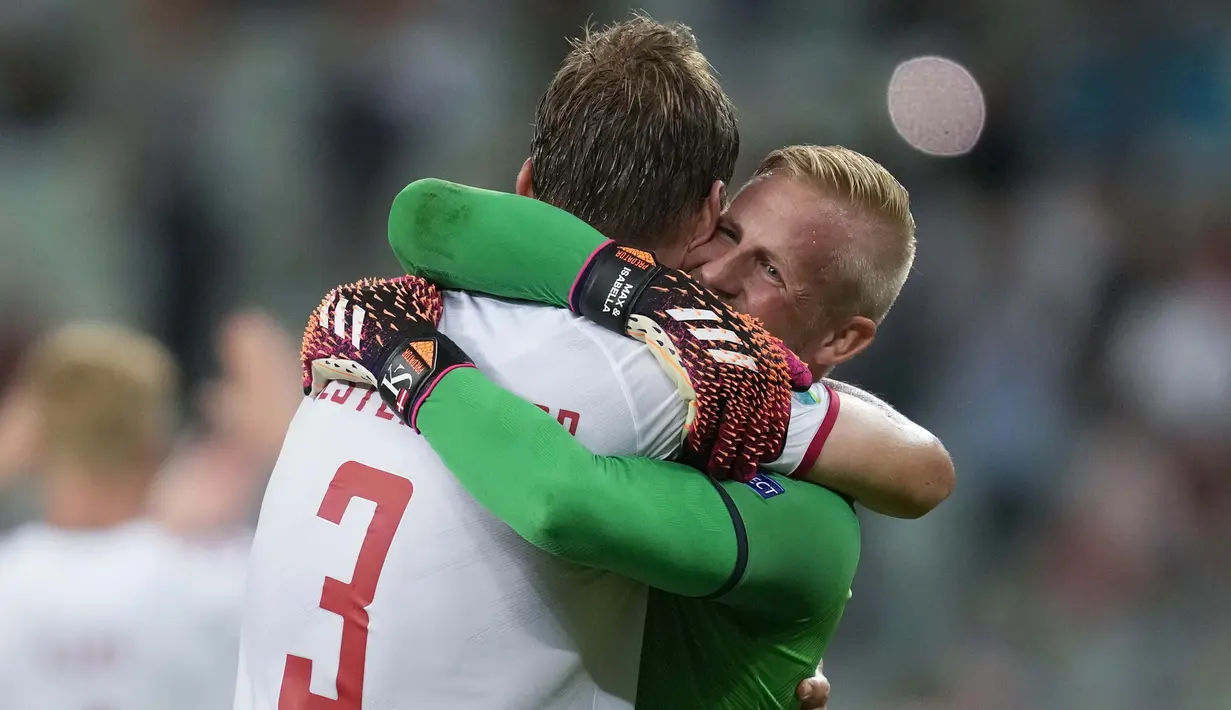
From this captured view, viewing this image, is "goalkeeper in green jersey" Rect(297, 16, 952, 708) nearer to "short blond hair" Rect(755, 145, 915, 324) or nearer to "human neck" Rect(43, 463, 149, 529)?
"short blond hair" Rect(755, 145, 915, 324)

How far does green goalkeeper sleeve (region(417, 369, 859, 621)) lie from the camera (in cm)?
89

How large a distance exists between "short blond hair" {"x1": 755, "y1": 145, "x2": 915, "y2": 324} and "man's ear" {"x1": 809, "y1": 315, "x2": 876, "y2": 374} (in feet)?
0.05

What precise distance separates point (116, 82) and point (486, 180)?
1.25m

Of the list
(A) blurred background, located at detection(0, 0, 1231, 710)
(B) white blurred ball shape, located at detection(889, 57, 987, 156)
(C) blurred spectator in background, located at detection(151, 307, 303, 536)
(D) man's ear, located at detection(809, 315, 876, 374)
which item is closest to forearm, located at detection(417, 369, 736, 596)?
(D) man's ear, located at detection(809, 315, 876, 374)

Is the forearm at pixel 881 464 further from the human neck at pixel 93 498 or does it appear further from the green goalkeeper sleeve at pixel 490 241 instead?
the human neck at pixel 93 498

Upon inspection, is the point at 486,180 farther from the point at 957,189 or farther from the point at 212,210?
the point at 957,189

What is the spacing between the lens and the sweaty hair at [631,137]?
1.10m

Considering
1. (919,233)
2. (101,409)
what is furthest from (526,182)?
(919,233)

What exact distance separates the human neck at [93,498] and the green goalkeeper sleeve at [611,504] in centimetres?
168

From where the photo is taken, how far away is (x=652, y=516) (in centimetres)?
92

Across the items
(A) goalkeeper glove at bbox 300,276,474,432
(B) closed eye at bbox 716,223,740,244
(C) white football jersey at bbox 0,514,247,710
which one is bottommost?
(C) white football jersey at bbox 0,514,247,710

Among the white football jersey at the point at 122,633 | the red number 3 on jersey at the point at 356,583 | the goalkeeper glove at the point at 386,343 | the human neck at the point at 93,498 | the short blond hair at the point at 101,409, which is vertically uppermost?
the goalkeeper glove at the point at 386,343

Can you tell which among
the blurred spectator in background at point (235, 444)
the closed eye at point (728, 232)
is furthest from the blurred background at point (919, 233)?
the closed eye at point (728, 232)

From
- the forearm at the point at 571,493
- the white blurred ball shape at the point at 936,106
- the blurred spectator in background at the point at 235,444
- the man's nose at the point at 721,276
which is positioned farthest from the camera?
the white blurred ball shape at the point at 936,106
